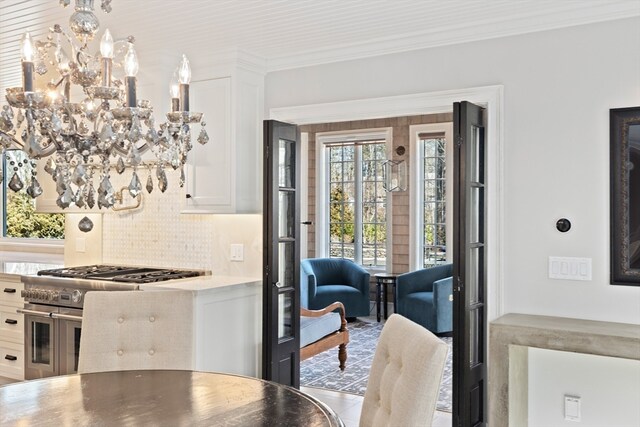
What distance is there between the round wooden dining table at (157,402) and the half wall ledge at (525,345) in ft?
4.77

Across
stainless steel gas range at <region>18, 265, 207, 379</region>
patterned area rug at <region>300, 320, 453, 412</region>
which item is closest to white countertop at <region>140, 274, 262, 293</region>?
stainless steel gas range at <region>18, 265, 207, 379</region>

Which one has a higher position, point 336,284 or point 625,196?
point 625,196

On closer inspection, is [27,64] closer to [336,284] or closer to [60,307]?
[60,307]

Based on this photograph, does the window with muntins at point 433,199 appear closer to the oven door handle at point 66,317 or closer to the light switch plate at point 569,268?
the light switch plate at point 569,268

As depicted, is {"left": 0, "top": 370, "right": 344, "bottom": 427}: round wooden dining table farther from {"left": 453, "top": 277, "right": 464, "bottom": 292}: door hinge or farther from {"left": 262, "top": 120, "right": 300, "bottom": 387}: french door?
{"left": 262, "top": 120, "right": 300, "bottom": 387}: french door

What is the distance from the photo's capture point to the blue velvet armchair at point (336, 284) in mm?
7207

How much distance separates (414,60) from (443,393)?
8.17ft

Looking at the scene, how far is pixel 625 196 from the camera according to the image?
10.3 feet

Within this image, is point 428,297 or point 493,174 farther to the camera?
point 428,297

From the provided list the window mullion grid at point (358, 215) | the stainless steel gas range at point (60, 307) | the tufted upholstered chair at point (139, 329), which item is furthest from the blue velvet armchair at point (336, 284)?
the tufted upholstered chair at point (139, 329)

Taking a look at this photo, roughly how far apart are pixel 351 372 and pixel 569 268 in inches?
97.1

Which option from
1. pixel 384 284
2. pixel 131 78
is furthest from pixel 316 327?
pixel 131 78

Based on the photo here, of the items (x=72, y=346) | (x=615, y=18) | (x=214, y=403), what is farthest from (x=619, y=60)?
(x=72, y=346)

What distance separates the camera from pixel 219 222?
4.55 metres
